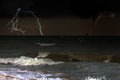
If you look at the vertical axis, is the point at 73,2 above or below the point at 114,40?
above

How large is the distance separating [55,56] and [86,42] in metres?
0.65

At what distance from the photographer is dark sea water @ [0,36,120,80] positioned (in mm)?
1960

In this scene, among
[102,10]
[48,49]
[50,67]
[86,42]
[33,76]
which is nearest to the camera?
[33,76]

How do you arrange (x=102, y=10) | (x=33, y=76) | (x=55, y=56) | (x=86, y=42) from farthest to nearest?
(x=102, y=10) < (x=86, y=42) < (x=55, y=56) < (x=33, y=76)

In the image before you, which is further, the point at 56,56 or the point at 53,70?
the point at 56,56

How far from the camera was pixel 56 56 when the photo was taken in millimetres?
2588

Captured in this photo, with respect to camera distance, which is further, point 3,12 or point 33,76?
point 3,12

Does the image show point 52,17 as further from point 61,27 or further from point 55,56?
point 55,56

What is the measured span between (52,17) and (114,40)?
676 mm

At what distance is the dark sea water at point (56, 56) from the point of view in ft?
6.43

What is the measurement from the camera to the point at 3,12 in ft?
11.2

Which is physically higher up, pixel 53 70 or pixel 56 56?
pixel 56 56

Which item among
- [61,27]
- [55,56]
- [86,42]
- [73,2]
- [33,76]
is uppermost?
[73,2]

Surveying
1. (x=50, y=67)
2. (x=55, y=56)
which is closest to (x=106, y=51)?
(x=55, y=56)
